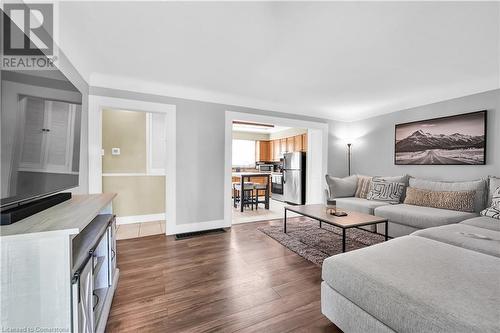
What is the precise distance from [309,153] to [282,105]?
165 cm

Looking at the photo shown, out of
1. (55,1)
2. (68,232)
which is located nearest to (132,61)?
(55,1)

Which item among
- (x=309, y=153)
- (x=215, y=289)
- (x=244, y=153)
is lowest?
(x=215, y=289)

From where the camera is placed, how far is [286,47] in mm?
2123

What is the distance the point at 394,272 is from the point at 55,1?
285 cm

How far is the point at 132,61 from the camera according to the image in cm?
245

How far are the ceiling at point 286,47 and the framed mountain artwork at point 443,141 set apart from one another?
16.7 inches

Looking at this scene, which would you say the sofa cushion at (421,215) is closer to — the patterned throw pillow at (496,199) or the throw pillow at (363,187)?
the patterned throw pillow at (496,199)

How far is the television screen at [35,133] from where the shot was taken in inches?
36.7

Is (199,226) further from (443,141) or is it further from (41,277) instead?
(443,141)

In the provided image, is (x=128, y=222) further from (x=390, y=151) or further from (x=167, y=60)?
(x=390, y=151)

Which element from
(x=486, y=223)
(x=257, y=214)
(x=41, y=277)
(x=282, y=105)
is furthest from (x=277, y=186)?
(x=41, y=277)

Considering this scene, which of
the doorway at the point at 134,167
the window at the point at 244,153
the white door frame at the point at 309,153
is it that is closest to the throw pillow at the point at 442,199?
the white door frame at the point at 309,153

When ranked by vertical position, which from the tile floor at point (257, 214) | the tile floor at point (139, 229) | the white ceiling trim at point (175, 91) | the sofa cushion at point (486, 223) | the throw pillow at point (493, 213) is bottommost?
the tile floor at point (139, 229)

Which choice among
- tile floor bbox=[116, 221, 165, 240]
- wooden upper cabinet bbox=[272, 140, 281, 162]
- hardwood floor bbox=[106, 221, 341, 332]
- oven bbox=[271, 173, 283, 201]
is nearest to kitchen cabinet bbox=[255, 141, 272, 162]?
wooden upper cabinet bbox=[272, 140, 281, 162]
